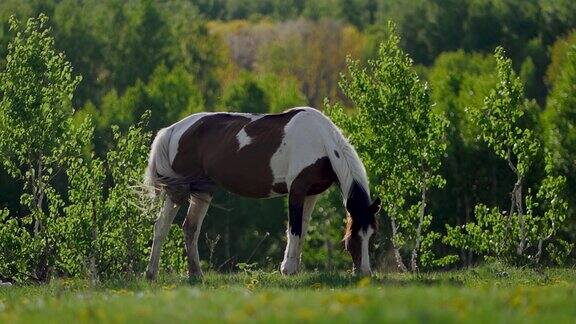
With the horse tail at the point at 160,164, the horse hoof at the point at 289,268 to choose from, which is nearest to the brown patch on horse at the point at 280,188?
the horse hoof at the point at 289,268

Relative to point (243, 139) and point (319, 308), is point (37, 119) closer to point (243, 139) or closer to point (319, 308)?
point (243, 139)

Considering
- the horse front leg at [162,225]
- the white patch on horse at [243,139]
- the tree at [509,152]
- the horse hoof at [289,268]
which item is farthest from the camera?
the tree at [509,152]

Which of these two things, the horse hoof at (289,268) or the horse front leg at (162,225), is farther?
the horse front leg at (162,225)

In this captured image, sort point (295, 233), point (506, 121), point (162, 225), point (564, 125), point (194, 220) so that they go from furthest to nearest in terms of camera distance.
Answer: point (564, 125) < point (506, 121) < point (162, 225) < point (194, 220) < point (295, 233)

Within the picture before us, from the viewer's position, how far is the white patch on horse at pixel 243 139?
19.1 metres

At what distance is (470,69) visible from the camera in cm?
8800

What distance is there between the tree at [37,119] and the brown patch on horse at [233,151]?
23.6 feet

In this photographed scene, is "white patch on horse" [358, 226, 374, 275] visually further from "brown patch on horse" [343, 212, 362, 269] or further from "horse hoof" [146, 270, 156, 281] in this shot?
"horse hoof" [146, 270, 156, 281]

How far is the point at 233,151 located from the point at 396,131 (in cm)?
1204

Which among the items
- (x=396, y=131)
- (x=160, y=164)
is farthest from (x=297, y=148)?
(x=396, y=131)

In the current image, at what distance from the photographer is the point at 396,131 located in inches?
1214

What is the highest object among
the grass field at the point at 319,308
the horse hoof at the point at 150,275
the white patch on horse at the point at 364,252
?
the grass field at the point at 319,308

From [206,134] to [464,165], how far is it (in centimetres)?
4085

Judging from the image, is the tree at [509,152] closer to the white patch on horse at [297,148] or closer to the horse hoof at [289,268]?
the white patch on horse at [297,148]
